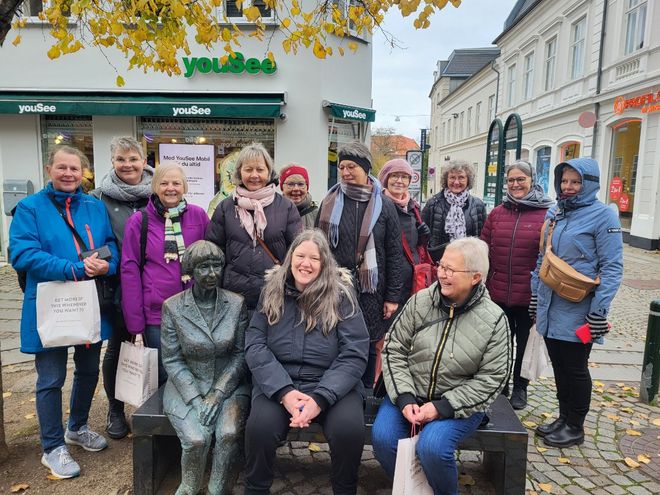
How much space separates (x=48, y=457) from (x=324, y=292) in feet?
6.84

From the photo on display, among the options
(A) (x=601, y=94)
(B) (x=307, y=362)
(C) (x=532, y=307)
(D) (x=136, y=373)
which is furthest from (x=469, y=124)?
(D) (x=136, y=373)

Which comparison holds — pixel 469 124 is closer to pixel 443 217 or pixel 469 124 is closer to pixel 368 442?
pixel 443 217

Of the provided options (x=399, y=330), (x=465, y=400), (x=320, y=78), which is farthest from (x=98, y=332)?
(x=320, y=78)

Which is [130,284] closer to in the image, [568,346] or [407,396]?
[407,396]

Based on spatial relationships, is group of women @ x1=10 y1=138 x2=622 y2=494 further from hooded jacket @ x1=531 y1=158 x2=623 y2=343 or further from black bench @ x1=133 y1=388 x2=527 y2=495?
black bench @ x1=133 y1=388 x2=527 y2=495

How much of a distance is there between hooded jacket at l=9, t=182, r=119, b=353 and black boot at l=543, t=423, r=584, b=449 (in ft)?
10.9

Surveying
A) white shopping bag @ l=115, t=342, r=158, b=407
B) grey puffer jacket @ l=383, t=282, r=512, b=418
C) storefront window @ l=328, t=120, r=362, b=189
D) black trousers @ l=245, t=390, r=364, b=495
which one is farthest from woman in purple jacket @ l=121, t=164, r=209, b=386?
storefront window @ l=328, t=120, r=362, b=189

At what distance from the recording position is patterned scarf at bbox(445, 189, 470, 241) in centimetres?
455

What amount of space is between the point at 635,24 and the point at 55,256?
18.2m

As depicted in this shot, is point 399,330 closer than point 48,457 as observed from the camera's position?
Yes

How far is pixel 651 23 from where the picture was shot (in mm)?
13930

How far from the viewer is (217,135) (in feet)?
32.0

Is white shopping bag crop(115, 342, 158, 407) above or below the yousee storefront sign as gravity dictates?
below

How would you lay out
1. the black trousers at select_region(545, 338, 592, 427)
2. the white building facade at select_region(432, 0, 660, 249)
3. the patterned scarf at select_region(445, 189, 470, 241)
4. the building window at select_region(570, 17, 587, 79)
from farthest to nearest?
the building window at select_region(570, 17, 587, 79), the white building facade at select_region(432, 0, 660, 249), the patterned scarf at select_region(445, 189, 470, 241), the black trousers at select_region(545, 338, 592, 427)
